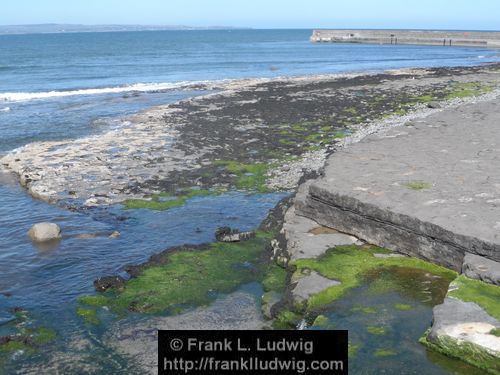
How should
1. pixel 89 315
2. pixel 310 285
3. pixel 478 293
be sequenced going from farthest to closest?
pixel 89 315, pixel 310 285, pixel 478 293

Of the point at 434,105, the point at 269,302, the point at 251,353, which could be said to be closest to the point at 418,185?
the point at 269,302

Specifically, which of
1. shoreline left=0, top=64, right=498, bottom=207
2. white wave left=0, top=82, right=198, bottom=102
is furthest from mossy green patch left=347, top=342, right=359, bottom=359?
white wave left=0, top=82, right=198, bottom=102

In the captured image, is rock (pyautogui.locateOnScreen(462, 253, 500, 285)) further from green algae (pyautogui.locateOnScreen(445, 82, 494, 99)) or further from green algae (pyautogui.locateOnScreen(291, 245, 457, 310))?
green algae (pyautogui.locateOnScreen(445, 82, 494, 99))

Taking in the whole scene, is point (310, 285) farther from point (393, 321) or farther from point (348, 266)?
point (393, 321)

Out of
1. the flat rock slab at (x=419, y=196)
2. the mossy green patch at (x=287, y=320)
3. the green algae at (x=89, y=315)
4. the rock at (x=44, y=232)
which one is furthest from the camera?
the rock at (x=44, y=232)

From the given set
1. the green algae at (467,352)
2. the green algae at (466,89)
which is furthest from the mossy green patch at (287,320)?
the green algae at (466,89)

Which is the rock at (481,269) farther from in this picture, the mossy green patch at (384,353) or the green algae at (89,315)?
the green algae at (89,315)
